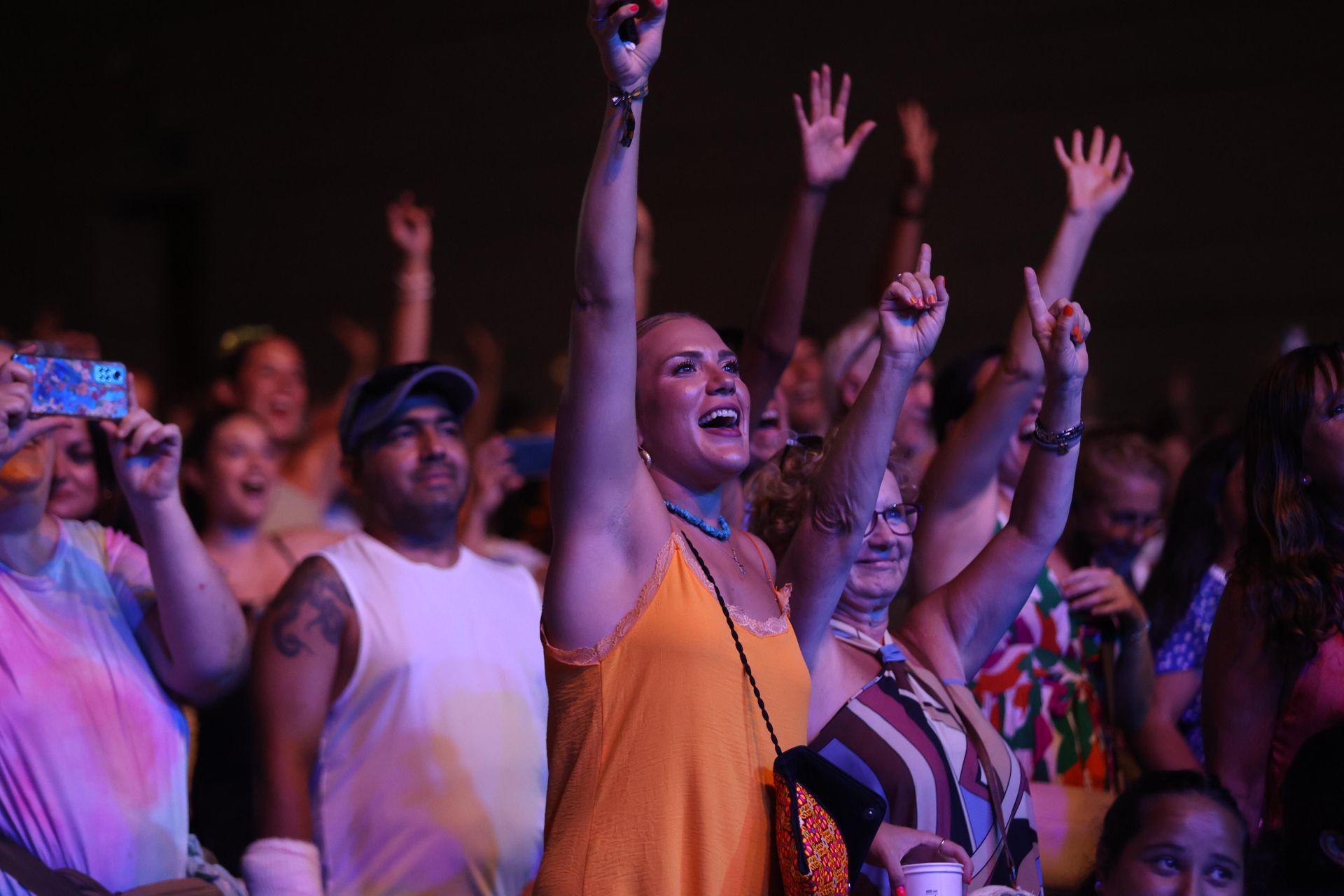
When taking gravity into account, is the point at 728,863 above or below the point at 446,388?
below

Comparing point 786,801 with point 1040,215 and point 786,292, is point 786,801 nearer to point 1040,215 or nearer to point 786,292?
point 786,292

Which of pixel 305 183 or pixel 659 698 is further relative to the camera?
pixel 305 183

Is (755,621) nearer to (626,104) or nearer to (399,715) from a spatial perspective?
(626,104)

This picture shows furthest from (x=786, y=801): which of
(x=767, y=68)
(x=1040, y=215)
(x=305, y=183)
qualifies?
(x=305, y=183)

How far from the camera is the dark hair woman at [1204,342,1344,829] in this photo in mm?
2643

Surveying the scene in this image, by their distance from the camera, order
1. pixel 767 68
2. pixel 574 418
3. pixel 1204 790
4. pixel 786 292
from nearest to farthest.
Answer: pixel 574 418, pixel 1204 790, pixel 786 292, pixel 767 68

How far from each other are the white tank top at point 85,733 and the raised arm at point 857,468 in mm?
1226

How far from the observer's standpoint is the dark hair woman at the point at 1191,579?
3.63 m

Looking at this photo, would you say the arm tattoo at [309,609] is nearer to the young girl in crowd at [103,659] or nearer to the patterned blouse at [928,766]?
the young girl in crowd at [103,659]

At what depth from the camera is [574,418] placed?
Result: 202 cm

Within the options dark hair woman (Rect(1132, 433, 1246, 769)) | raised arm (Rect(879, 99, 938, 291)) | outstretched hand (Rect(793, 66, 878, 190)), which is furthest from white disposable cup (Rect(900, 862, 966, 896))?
raised arm (Rect(879, 99, 938, 291))

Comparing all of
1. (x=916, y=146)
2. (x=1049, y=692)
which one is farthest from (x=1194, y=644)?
(x=916, y=146)

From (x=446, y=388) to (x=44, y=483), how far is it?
982mm

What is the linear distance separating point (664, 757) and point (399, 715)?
1192 mm
